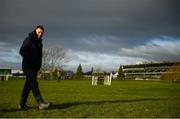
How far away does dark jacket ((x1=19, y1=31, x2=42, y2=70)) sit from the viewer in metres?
8.75

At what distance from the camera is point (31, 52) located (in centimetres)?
882

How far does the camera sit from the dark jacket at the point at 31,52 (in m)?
8.75

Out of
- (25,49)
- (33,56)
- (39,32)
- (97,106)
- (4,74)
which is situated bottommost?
(97,106)

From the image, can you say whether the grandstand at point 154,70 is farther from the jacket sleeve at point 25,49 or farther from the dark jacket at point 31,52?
the jacket sleeve at point 25,49

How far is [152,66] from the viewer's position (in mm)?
194500

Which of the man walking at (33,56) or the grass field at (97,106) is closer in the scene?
the grass field at (97,106)

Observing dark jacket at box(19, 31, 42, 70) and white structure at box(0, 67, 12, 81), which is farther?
white structure at box(0, 67, 12, 81)

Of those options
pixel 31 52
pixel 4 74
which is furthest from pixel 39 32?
pixel 4 74

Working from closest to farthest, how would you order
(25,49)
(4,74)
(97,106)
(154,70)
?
1. (25,49)
2. (97,106)
3. (4,74)
4. (154,70)

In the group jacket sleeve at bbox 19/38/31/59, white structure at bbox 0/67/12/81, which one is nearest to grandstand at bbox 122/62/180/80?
white structure at bbox 0/67/12/81

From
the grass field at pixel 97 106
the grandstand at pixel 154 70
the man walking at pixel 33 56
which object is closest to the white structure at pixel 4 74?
the grass field at pixel 97 106

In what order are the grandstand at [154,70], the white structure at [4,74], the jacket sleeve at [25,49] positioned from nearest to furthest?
1. the jacket sleeve at [25,49]
2. the white structure at [4,74]
3. the grandstand at [154,70]

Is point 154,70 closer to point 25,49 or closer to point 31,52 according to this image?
point 31,52

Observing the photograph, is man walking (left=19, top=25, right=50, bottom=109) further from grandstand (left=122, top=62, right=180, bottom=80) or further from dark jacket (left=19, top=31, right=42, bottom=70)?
grandstand (left=122, top=62, right=180, bottom=80)
